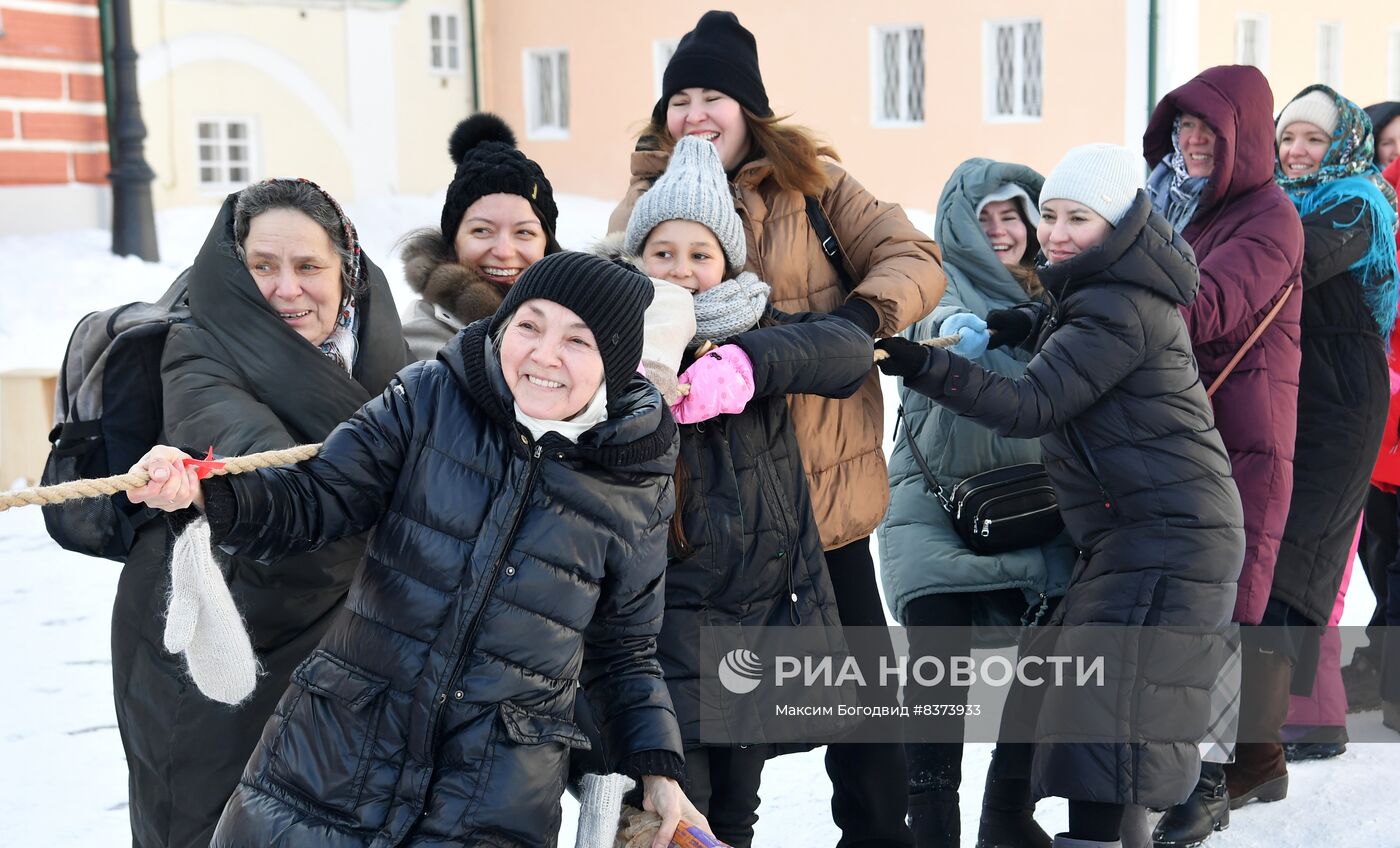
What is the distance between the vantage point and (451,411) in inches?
88.7

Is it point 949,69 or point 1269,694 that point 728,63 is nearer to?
point 1269,694

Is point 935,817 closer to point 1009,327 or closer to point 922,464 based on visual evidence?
point 922,464

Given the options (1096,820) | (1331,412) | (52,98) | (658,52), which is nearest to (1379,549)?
(1331,412)

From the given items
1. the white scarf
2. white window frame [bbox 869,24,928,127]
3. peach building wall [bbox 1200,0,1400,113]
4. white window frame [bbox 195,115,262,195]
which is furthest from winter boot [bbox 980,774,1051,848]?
white window frame [bbox 869,24,928,127]

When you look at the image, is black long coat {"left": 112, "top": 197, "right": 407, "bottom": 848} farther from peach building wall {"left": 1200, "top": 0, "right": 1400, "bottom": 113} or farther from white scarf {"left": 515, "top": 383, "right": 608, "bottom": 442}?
peach building wall {"left": 1200, "top": 0, "right": 1400, "bottom": 113}

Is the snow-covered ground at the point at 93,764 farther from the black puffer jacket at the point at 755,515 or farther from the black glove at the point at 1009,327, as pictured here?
the black glove at the point at 1009,327

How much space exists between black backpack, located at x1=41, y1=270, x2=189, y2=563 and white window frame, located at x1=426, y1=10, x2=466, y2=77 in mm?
16998

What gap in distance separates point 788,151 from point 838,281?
1.07 feet

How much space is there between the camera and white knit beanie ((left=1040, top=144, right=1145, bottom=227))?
3.30 meters

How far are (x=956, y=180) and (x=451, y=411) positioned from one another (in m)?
2.36

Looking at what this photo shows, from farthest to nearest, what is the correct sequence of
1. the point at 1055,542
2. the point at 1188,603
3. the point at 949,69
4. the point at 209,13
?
the point at 949,69
the point at 209,13
the point at 1055,542
the point at 1188,603

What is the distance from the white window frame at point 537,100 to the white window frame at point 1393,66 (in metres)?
12.0

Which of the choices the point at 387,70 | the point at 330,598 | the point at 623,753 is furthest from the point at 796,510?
the point at 387,70

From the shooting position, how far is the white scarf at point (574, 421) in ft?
7.32
